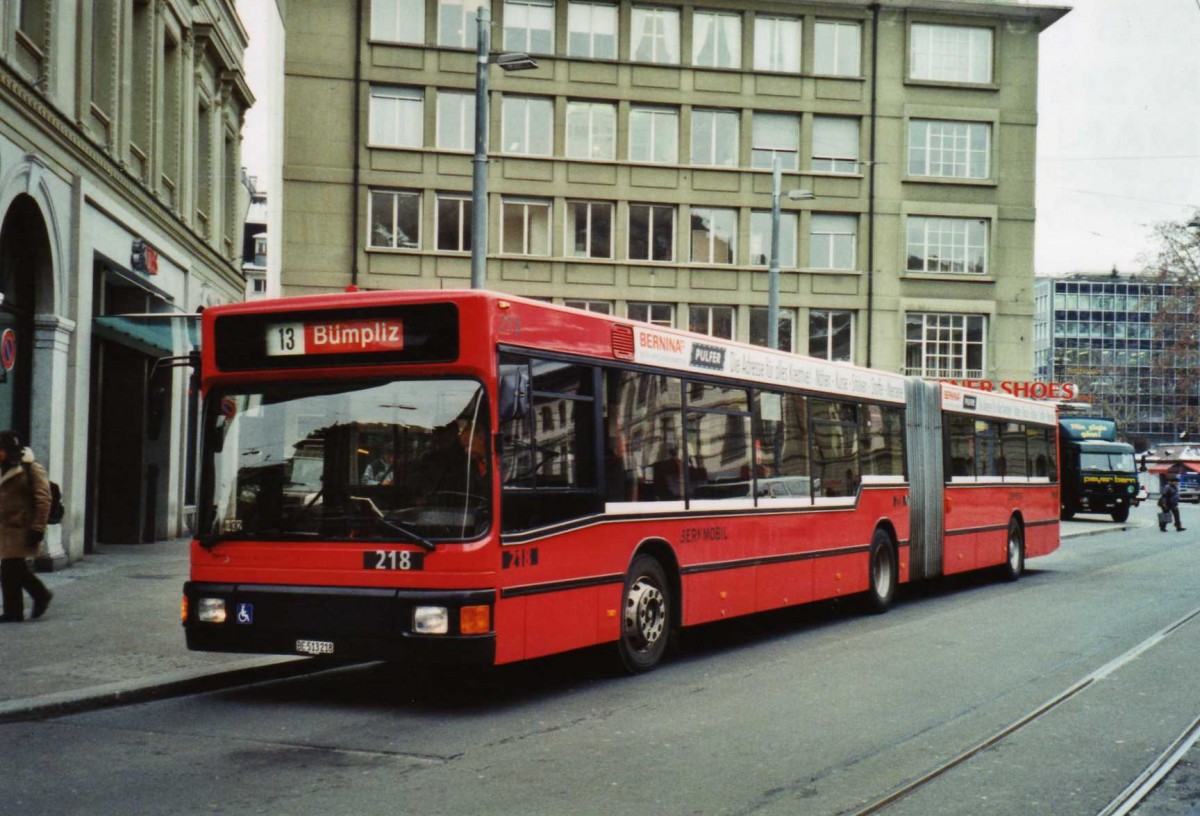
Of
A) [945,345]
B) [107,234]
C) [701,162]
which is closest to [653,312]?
[701,162]

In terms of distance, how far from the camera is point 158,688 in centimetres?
938

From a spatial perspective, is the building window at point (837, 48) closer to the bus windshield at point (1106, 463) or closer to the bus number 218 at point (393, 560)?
the bus windshield at point (1106, 463)

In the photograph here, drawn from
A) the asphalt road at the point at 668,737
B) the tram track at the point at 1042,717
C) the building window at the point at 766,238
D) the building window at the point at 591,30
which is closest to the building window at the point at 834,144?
the building window at the point at 766,238

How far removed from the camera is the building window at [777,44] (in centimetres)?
4441

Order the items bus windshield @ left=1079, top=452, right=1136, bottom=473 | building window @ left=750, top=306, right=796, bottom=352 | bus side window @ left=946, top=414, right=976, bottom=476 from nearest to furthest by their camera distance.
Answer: bus side window @ left=946, top=414, right=976, bottom=476
building window @ left=750, top=306, right=796, bottom=352
bus windshield @ left=1079, top=452, right=1136, bottom=473

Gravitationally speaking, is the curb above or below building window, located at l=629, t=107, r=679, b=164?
below

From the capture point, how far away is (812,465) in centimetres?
1400

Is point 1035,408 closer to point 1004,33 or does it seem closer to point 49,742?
point 49,742

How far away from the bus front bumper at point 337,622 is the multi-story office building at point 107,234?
12.0 feet

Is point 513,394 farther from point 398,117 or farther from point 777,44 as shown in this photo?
point 777,44

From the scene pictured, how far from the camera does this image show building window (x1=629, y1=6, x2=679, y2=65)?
143 feet

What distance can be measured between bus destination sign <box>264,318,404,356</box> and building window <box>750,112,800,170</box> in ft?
119

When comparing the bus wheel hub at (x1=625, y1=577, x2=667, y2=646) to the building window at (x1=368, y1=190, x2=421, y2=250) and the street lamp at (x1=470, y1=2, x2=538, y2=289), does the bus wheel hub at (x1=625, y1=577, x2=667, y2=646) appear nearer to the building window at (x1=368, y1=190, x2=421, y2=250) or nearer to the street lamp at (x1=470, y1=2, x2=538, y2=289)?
the street lamp at (x1=470, y1=2, x2=538, y2=289)

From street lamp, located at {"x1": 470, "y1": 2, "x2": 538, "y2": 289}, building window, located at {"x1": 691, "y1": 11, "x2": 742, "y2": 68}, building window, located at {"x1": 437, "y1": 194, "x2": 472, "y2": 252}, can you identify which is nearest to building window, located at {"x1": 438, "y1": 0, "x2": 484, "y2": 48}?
building window, located at {"x1": 437, "y1": 194, "x2": 472, "y2": 252}
